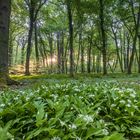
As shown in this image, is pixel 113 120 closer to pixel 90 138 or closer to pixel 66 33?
pixel 90 138

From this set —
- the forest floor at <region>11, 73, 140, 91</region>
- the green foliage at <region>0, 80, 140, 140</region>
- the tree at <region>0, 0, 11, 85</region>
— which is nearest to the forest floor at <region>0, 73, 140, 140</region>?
the green foliage at <region>0, 80, 140, 140</region>

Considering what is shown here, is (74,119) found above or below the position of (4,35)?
below

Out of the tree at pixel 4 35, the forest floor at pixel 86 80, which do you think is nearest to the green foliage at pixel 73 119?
the forest floor at pixel 86 80

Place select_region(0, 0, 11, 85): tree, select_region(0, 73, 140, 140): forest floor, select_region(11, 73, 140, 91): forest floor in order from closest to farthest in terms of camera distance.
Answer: select_region(0, 73, 140, 140): forest floor, select_region(11, 73, 140, 91): forest floor, select_region(0, 0, 11, 85): tree

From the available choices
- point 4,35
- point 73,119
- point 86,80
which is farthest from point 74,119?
point 86,80

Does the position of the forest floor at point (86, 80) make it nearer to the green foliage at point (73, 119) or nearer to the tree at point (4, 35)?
the tree at point (4, 35)

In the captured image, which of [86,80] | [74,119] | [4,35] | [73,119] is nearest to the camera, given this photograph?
[74,119]

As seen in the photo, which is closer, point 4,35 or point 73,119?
point 73,119

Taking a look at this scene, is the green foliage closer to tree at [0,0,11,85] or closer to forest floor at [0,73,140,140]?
forest floor at [0,73,140,140]

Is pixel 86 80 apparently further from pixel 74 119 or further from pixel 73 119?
pixel 74 119

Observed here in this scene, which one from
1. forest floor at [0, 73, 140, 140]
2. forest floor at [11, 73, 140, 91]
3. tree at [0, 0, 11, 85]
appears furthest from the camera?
tree at [0, 0, 11, 85]

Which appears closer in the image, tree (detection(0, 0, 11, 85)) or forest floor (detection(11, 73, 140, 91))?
forest floor (detection(11, 73, 140, 91))

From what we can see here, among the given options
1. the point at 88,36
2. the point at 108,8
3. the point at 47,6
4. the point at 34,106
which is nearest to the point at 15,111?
the point at 34,106

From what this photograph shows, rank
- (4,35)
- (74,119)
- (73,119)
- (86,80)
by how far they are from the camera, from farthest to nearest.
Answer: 1. (86,80)
2. (4,35)
3. (73,119)
4. (74,119)
